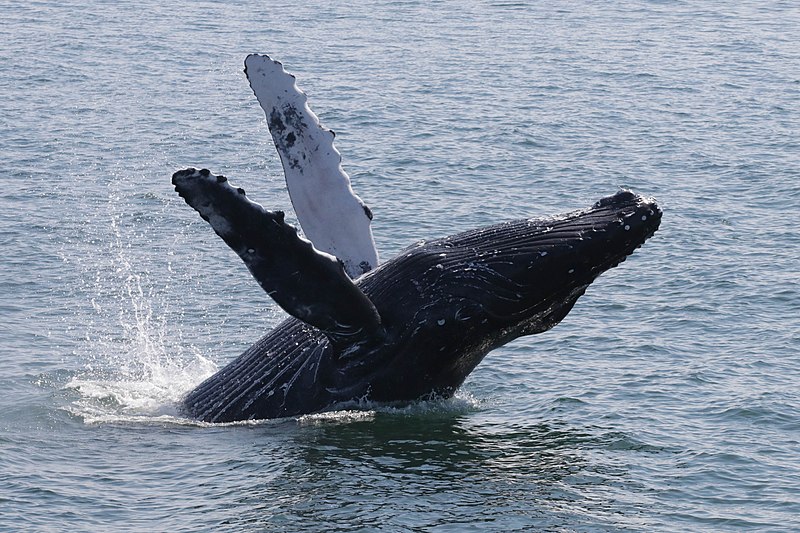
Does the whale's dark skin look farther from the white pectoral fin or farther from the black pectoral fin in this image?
the white pectoral fin

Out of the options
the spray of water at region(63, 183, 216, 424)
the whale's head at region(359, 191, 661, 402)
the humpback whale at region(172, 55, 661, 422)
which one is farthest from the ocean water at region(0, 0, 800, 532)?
the whale's head at region(359, 191, 661, 402)

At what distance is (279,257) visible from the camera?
11.8 meters

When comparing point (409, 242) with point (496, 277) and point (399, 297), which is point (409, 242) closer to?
point (399, 297)

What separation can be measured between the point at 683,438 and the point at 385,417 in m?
3.31

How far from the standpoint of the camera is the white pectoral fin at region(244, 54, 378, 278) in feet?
49.2

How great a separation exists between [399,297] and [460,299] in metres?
0.62

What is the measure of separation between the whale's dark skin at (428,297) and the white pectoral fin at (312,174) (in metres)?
1.24

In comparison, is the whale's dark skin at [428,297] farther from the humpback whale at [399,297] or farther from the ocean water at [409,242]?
the ocean water at [409,242]

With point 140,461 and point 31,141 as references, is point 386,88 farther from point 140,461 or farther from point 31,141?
point 140,461

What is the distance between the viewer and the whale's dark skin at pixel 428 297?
12.0m

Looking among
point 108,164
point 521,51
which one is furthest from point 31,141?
point 521,51

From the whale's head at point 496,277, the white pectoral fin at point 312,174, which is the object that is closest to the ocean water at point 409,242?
the whale's head at point 496,277

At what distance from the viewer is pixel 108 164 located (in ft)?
93.7

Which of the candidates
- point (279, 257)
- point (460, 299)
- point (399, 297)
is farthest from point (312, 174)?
point (279, 257)
